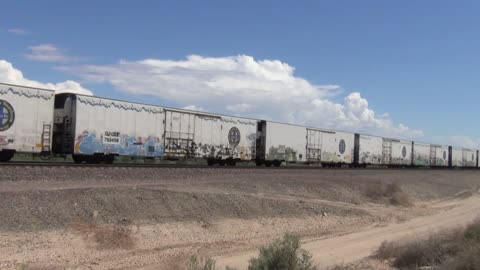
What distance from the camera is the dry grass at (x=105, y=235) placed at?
1478 centimetres

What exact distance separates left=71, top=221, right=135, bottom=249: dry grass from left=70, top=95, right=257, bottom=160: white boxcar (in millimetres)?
11069

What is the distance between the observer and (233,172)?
2834 cm

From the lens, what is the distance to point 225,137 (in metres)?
35.6

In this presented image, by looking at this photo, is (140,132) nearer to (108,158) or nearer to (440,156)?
(108,158)

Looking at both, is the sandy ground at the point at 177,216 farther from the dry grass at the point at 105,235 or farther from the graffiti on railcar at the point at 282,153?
the graffiti on railcar at the point at 282,153

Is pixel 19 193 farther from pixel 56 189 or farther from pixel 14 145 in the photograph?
pixel 14 145

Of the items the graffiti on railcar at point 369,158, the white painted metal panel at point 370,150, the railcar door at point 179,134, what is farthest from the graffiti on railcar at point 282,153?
the graffiti on railcar at point 369,158

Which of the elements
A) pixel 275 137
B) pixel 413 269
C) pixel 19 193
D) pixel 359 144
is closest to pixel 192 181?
pixel 19 193

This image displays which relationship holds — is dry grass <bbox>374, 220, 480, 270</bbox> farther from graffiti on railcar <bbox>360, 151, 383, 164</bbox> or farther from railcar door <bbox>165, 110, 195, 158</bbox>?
graffiti on railcar <bbox>360, 151, 383, 164</bbox>

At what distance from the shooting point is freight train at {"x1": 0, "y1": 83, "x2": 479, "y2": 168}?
23.5 m

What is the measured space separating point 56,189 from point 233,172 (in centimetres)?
1290

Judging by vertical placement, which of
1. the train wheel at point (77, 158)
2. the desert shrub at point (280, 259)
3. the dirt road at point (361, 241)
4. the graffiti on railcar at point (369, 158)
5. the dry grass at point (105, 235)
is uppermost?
the graffiti on railcar at point (369, 158)

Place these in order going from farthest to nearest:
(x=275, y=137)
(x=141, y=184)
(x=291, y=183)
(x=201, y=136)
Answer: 1. (x=275, y=137)
2. (x=201, y=136)
3. (x=291, y=183)
4. (x=141, y=184)

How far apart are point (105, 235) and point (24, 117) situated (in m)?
10.8
